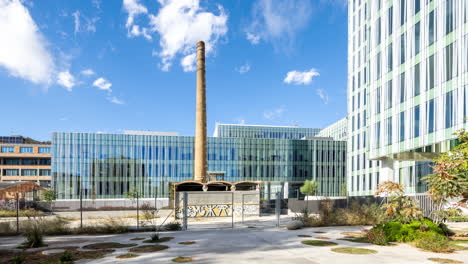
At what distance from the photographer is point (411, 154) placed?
35.0 metres

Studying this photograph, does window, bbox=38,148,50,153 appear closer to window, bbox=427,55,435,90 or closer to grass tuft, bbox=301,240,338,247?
window, bbox=427,55,435,90

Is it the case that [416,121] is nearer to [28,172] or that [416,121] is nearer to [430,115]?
[430,115]

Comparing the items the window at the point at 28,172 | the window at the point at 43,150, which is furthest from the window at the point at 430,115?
the window at the point at 28,172

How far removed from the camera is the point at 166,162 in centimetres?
8769

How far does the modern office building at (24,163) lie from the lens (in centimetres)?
11062

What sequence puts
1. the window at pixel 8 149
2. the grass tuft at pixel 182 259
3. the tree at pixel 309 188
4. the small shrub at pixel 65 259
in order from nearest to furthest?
the small shrub at pixel 65 259 → the grass tuft at pixel 182 259 → the tree at pixel 309 188 → the window at pixel 8 149

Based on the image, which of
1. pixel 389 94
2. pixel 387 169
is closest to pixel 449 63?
pixel 389 94

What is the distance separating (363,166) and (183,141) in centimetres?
4440

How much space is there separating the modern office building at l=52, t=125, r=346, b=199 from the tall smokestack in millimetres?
32845

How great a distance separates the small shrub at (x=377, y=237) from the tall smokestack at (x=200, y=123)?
32.4m

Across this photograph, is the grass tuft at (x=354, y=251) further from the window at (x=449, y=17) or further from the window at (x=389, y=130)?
the window at (x=389, y=130)

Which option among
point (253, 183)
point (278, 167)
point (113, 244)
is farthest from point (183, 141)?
point (113, 244)

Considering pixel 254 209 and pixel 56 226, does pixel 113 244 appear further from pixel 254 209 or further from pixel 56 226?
pixel 254 209

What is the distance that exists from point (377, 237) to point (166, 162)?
246 ft
